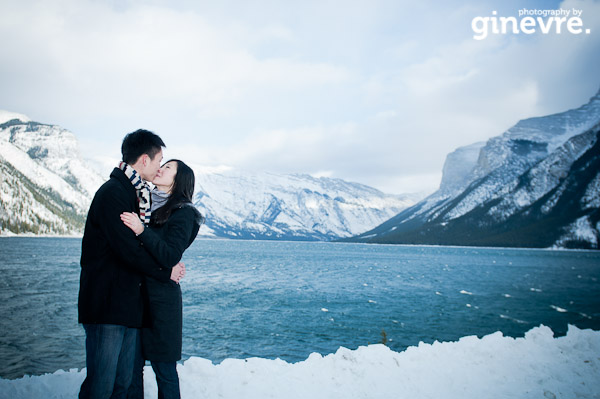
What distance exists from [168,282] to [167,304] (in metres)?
0.26

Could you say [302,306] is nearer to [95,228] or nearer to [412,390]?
[412,390]

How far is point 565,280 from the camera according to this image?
65.2 meters

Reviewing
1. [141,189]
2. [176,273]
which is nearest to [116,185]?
[141,189]

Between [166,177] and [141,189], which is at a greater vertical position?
[166,177]

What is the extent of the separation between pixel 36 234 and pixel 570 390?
217m

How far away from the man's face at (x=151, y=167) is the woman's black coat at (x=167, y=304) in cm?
48

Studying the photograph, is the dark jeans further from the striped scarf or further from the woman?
the striped scarf

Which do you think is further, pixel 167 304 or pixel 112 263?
pixel 167 304

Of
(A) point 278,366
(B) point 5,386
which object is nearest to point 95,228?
(B) point 5,386

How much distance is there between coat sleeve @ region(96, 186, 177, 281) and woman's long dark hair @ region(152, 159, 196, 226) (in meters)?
0.68

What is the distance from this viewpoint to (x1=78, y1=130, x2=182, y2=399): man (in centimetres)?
380

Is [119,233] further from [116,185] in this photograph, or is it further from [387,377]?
[387,377]

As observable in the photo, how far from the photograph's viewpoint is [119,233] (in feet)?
12.3

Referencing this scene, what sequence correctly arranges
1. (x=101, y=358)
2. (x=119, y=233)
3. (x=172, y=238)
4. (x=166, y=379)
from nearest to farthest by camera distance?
(x=119, y=233), (x=101, y=358), (x=172, y=238), (x=166, y=379)
